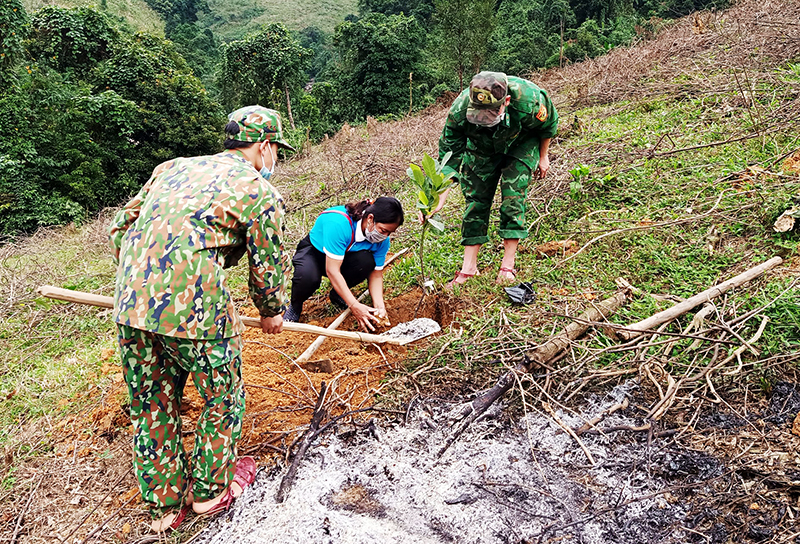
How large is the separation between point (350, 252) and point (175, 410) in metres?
1.65

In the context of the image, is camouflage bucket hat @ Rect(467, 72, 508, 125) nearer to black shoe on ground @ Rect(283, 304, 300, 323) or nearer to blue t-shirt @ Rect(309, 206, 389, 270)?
blue t-shirt @ Rect(309, 206, 389, 270)

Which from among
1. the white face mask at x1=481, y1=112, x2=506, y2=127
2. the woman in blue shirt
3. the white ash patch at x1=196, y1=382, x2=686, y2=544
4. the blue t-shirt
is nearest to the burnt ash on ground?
the white ash patch at x1=196, y1=382, x2=686, y2=544

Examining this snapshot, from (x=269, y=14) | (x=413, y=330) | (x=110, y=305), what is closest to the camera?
(x=110, y=305)

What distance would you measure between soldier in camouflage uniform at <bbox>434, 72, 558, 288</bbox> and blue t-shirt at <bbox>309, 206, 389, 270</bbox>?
1.74 feet

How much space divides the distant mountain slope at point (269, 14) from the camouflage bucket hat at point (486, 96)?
48882mm

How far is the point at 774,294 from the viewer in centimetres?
264

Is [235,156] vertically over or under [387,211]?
over

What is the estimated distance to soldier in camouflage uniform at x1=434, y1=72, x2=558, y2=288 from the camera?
10.2 feet

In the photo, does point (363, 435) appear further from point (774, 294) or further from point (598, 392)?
point (774, 294)

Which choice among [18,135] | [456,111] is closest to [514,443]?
[456,111]

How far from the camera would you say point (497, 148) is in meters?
3.39

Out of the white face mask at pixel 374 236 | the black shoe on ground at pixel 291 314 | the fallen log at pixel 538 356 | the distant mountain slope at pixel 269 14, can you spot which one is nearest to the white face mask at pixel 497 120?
the white face mask at pixel 374 236

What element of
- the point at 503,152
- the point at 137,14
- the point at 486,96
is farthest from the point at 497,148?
the point at 137,14

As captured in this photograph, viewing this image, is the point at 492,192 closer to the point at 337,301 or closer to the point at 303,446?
the point at 337,301
